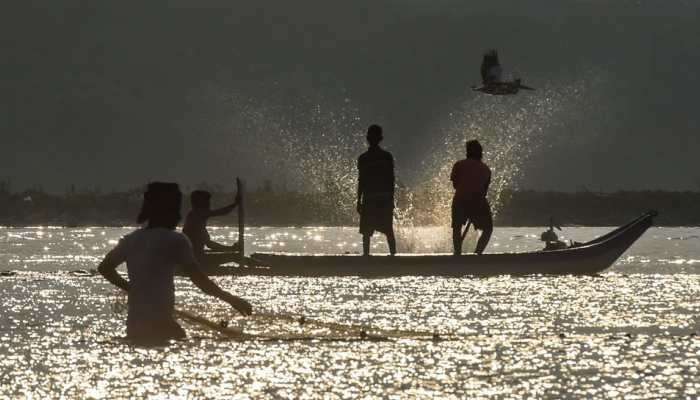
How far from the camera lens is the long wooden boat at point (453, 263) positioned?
87.5 feet

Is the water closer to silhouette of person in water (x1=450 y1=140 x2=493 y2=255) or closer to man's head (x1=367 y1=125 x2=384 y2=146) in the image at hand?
silhouette of person in water (x1=450 y1=140 x2=493 y2=255)

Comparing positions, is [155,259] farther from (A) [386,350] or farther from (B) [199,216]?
(B) [199,216]

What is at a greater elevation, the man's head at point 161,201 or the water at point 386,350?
the man's head at point 161,201

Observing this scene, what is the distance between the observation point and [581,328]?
16.4 meters

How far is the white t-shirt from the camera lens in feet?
42.9

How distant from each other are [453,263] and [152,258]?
45.8ft

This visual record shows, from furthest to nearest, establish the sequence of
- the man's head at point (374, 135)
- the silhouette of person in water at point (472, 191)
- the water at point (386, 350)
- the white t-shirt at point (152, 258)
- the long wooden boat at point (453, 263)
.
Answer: the silhouette of person in water at point (472, 191) → the man's head at point (374, 135) → the long wooden boat at point (453, 263) → the white t-shirt at point (152, 258) → the water at point (386, 350)

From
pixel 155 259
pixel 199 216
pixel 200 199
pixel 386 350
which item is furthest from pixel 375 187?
pixel 155 259

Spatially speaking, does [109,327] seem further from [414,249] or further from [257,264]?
[414,249]

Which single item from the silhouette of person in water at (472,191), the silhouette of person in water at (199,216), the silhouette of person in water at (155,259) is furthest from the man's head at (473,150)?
the silhouette of person in water at (155,259)

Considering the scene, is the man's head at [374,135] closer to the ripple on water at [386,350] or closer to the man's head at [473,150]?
the man's head at [473,150]

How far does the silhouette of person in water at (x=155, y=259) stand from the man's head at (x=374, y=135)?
13.7 meters

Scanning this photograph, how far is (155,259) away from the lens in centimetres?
1312

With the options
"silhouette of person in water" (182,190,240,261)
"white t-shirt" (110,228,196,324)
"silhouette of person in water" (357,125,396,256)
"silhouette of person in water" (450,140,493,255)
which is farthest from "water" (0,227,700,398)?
"silhouette of person in water" (357,125,396,256)
